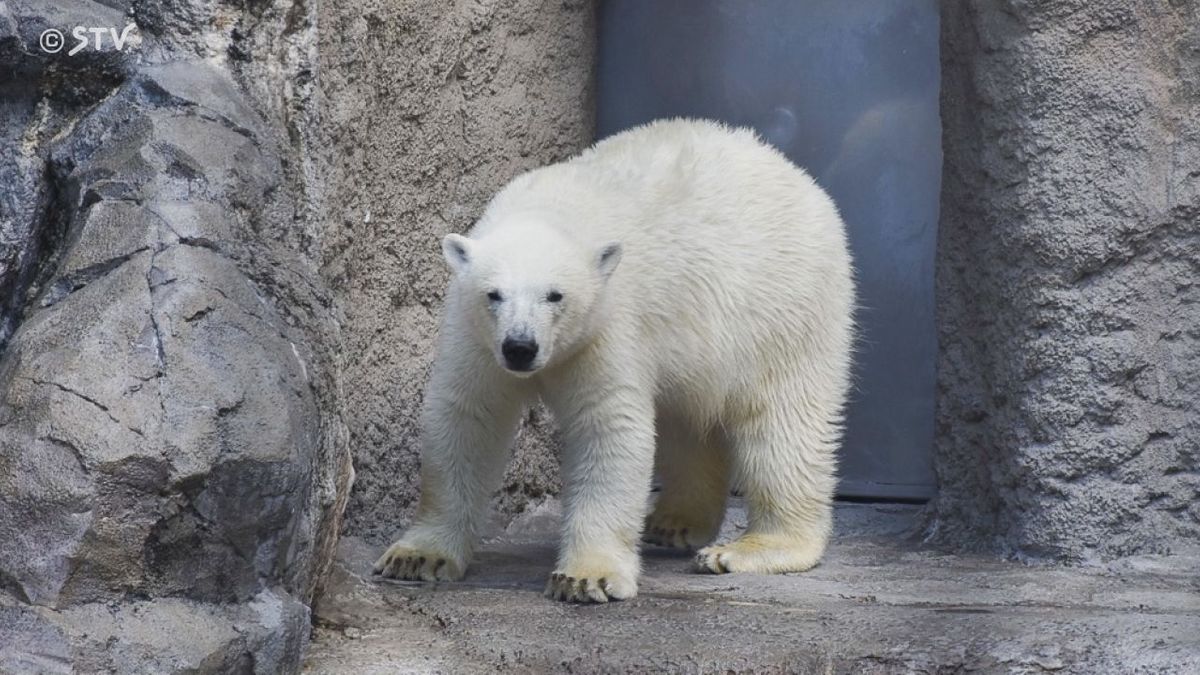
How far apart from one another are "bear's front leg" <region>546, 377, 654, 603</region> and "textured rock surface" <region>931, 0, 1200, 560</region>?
131 centimetres

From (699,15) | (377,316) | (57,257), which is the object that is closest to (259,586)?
(57,257)

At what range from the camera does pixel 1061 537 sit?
5.05 m

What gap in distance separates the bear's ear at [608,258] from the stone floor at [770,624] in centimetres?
82

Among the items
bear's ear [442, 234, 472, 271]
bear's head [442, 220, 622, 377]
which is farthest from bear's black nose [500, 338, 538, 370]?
bear's ear [442, 234, 472, 271]

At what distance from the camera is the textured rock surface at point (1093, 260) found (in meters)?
4.91

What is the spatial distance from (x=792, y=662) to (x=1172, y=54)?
226 cm

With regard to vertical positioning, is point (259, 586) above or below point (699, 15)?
below

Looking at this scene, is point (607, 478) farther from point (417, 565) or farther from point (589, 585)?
point (417, 565)

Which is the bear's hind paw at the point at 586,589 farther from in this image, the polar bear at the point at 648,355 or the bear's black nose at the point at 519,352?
Answer: the bear's black nose at the point at 519,352

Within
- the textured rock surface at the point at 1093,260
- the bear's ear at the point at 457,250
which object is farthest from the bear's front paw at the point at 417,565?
the textured rock surface at the point at 1093,260

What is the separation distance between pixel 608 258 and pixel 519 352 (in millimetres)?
427

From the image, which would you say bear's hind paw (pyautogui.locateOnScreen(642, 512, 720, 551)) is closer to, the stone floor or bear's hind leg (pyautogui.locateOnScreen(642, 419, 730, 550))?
bear's hind leg (pyautogui.locateOnScreen(642, 419, 730, 550))

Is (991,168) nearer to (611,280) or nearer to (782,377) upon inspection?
(782,377)

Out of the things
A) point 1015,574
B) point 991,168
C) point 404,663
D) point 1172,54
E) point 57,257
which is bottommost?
point 404,663
